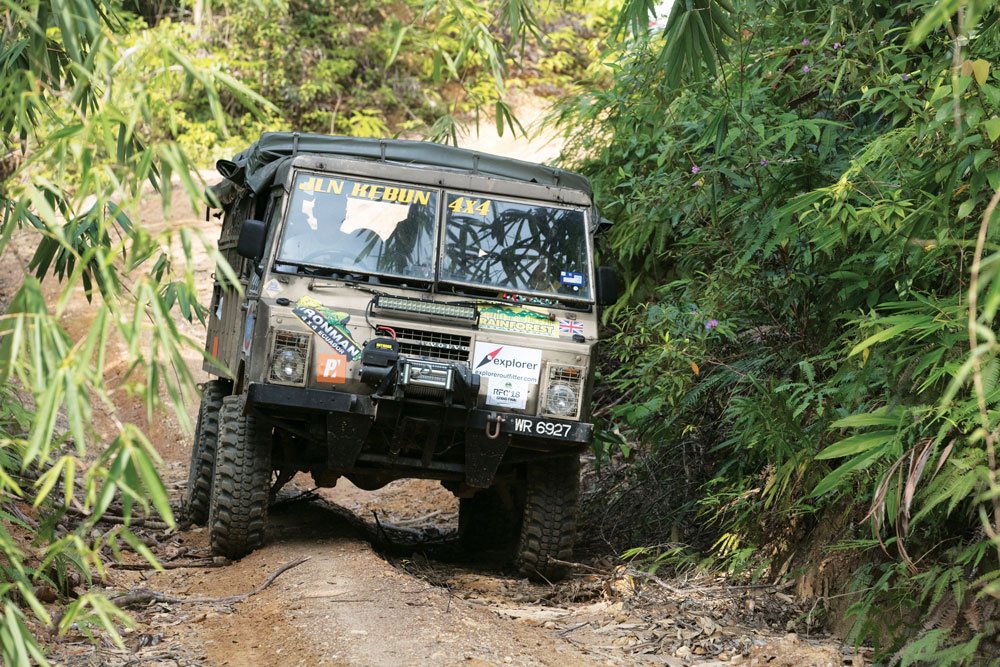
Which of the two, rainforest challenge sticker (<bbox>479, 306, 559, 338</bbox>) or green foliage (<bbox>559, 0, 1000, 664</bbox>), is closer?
green foliage (<bbox>559, 0, 1000, 664</bbox>)

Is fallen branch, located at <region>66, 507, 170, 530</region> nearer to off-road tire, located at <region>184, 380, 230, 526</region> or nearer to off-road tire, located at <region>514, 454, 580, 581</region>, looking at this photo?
off-road tire, located at <region>184, 380, 230, 526</region>

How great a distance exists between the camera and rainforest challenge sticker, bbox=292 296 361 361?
6.38m

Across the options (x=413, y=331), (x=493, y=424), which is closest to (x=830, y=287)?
(x=493, y=424)

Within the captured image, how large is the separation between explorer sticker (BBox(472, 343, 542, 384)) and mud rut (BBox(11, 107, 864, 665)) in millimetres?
1301

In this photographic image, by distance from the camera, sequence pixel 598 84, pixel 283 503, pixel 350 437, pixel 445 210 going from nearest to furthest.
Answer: pixel 350 437, pixel 445 210, pixel 283 503, pixel 598 84

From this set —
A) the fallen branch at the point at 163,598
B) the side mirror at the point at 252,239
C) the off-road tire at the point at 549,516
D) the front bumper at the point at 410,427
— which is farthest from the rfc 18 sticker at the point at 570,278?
the fallen branch at the point at 163,598

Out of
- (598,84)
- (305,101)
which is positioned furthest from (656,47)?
(305,101)

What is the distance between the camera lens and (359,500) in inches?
444

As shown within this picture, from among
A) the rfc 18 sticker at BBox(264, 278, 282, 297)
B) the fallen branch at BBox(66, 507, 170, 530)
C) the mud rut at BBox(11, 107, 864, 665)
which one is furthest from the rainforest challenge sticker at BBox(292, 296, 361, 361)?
the fallen branch at BBox(66, 507, 170, 530)

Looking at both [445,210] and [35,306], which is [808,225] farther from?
[35,306]

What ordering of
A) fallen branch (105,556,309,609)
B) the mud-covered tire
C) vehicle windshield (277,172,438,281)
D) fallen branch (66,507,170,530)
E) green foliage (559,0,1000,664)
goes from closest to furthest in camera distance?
green foliage (559,0,1000,664)
fallen branch (105,556,309,609)
vehicle windshield (277,172,438,281)
the mud-covered tire
fallen branch (66,507,170,530)

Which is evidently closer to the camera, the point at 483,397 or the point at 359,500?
the point at 483,397

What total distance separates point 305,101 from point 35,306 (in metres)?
20.3

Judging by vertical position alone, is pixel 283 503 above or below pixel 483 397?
below
